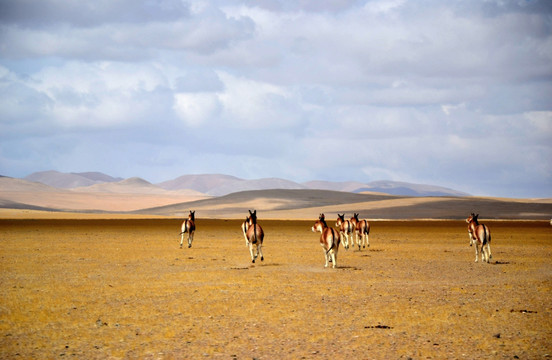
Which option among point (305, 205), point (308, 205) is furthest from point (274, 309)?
point (305, 205)

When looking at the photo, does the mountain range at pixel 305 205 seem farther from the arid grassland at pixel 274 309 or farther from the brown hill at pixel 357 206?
the arid grassland at pixel 274 309

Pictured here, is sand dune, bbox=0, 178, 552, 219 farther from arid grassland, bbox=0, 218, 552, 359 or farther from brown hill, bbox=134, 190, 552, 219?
arid grassland, bbox=0, 218, 552, 359

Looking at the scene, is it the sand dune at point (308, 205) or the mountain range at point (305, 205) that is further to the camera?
the mountain range at point (305, 205)

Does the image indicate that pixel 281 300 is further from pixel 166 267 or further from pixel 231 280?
pixel 166 267

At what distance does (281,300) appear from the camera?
49.6 ft

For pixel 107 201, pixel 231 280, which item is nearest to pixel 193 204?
pixel 107 201

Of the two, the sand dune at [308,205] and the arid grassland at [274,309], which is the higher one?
the sand dune at [308,205]

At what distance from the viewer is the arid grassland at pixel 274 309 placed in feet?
33.9

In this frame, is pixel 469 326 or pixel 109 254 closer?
pixel 469 326

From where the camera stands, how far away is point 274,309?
13.8m

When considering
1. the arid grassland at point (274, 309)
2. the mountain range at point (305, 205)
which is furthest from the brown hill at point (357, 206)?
the arid grassland at point (274, 309)

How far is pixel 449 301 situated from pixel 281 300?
3865 millimetres

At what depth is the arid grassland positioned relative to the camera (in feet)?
33.9

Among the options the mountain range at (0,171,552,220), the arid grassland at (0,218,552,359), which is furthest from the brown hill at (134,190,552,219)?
the arid grassland at (0,218,552,359)
